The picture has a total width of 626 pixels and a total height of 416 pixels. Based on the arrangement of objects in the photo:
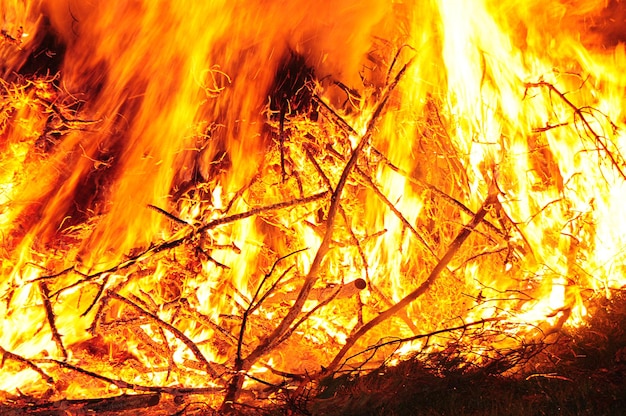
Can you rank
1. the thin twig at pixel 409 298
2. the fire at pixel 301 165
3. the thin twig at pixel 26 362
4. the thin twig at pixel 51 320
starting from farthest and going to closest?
the fire at pixel 301 165 < the thin twig at pixel 51 320 < the thin twig at pixel 26 362 < the thin twig at pixel 409 298

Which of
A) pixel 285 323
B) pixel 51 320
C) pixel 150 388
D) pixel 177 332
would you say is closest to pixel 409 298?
pixel 285 323

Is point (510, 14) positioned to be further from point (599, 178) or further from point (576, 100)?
point (599, 178)

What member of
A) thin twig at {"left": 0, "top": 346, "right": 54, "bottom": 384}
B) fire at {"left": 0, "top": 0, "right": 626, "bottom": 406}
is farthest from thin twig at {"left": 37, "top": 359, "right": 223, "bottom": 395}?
fire at {"left": 0, "top": 0, "right": 626, "bottom": 406}

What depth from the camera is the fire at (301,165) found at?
3.79 m

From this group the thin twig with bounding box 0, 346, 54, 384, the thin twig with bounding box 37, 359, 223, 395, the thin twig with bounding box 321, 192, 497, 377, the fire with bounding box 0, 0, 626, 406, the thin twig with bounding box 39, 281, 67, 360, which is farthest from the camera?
the fire with bounding box 0, 0, 626, 406

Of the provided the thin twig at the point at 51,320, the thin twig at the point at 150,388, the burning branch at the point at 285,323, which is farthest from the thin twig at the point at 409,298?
the thin twig at the point at 51,320

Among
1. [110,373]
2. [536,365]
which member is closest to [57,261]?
[110,373]

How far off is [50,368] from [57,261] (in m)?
0.71

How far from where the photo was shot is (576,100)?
427 cm

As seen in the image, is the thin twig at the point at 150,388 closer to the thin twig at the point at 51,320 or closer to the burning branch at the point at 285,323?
the burning branch at the point at 285,323

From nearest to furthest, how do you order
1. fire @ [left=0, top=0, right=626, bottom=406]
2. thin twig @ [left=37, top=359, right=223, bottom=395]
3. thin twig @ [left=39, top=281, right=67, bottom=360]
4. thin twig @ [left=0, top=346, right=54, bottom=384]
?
thin twig @ [left=37, top=359, right=223, bottom=395]
thin twig @ [left=0, top=346, right=54, bottom=384]
thin twig @ [left=39, top=281, right=67, bottom=360]
fire @ [left=0, top=0, right=626, bottom=406]

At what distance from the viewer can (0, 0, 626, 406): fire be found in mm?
3791

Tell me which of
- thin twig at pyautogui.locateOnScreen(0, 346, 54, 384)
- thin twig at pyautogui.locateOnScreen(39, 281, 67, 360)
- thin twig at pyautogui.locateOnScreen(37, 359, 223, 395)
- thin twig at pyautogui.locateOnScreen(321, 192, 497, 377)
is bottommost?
thin twig at pyautogui.locateOnScreen(0, 346, 54, 384)

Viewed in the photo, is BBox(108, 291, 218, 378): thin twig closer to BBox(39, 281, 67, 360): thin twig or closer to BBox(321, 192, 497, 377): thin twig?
BBox(39, 281, 67, 360): thin twig
